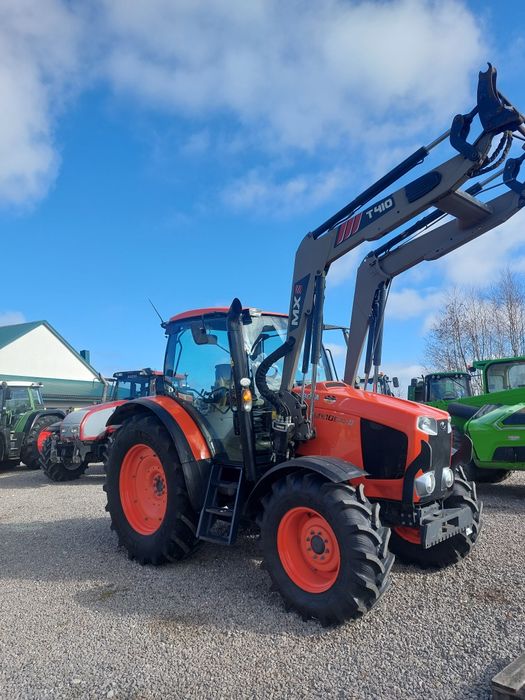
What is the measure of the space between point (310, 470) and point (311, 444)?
23.8 inches

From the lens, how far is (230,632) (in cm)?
333

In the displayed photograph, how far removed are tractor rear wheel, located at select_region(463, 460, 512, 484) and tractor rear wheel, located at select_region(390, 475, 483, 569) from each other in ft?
A: 14.0

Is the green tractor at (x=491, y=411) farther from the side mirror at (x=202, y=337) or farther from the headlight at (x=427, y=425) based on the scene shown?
the side mirror at (x=202, y=337)

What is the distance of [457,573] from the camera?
4191 mm

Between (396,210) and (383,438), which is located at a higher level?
(396,210)

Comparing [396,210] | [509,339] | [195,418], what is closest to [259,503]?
[195,418]

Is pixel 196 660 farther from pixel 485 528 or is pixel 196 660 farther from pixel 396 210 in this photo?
pixel 485 528

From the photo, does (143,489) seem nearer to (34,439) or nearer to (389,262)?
(389,262)

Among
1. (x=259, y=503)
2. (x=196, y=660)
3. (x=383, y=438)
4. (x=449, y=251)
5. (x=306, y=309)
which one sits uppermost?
(x=449, y=251)

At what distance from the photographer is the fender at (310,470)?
3.44m

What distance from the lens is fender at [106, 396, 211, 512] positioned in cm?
435

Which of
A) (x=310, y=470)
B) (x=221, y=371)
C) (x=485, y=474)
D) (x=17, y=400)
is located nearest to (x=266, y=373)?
(x=221, y=371)

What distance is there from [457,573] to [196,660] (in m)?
2.30

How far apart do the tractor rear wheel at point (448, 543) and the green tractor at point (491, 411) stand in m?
3.10
